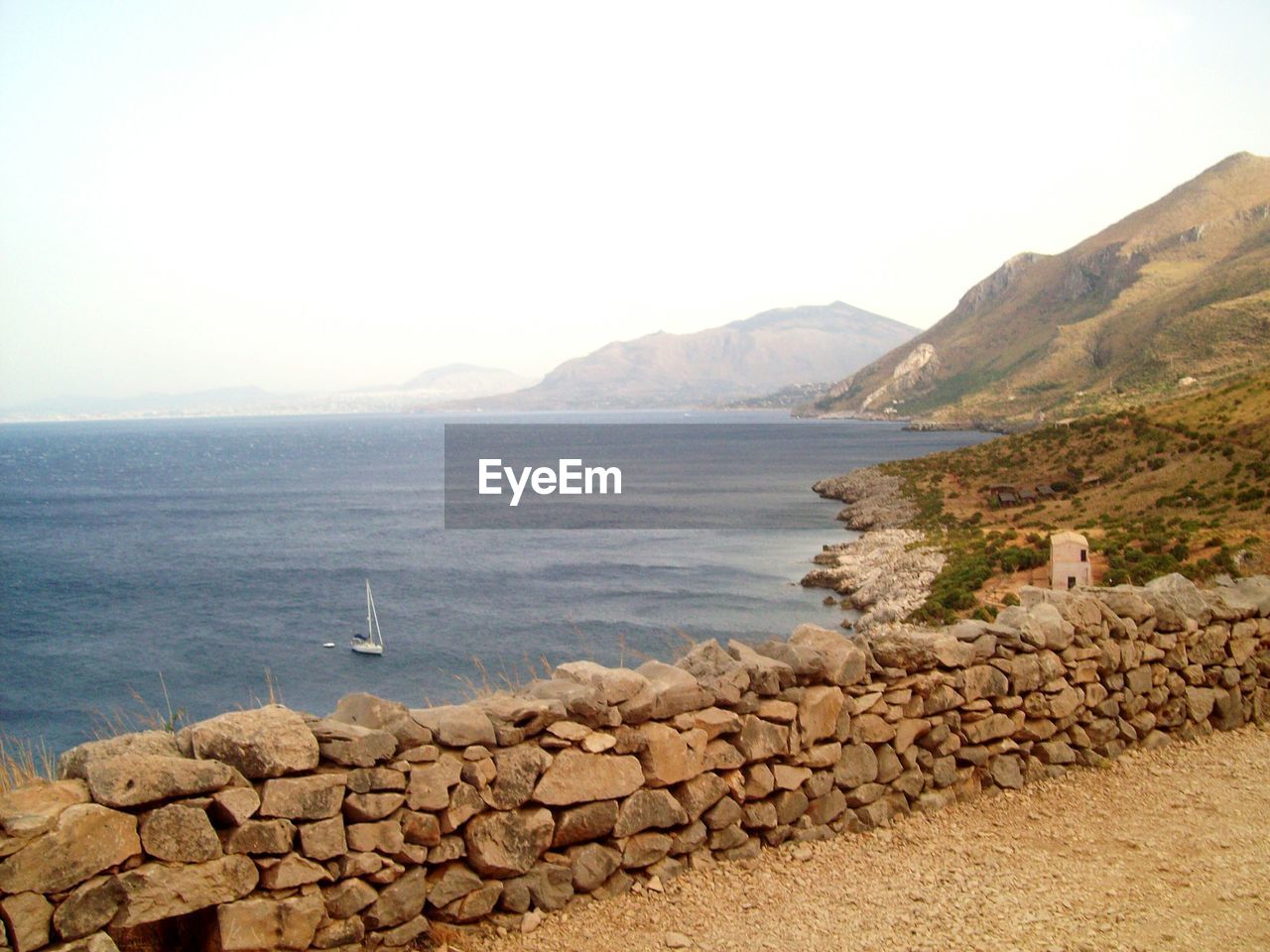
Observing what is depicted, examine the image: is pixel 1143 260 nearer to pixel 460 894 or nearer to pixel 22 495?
pixel 22 495

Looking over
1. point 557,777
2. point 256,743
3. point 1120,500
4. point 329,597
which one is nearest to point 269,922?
point 256,743

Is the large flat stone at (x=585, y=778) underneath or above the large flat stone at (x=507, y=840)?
above

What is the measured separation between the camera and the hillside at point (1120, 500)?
2989cm

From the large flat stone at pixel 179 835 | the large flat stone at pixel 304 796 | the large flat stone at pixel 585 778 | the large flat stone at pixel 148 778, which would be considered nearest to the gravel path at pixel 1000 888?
the large flat stone at pixel 585 778

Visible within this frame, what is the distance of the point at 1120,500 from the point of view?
144 feet

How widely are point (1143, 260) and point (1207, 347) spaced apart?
7587 centimetres

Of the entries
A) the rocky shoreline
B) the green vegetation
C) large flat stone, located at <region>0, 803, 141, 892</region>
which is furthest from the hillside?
large flat stone, located at <region>0, 803, 141, 892</region>

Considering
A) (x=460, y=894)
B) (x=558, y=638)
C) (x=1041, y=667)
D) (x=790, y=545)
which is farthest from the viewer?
(x=790, y=545)

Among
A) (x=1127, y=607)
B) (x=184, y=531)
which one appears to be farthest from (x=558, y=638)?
(x=184, y=531)

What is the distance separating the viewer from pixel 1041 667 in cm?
887

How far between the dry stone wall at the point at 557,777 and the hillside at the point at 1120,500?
12.5 m

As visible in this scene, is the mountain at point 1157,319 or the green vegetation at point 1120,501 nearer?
the green vegetation at point 1120,501

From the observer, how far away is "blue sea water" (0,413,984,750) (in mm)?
37312

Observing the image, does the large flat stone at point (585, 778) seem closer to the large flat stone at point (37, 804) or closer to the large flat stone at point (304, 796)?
the large flat stone at point (304, 796)
